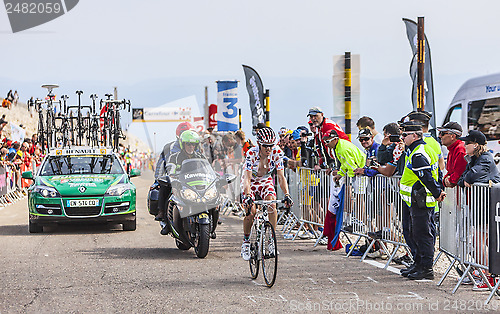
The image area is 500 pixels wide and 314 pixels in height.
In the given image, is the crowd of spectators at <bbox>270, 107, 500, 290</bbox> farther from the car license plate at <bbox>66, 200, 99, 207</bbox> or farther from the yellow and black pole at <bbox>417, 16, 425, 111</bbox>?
the car license plate at <bbox>66, 200, 99, 207</bbox>

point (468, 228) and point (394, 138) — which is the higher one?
point (394, 138)

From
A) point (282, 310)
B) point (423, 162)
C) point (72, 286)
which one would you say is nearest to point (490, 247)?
point (423, 162)

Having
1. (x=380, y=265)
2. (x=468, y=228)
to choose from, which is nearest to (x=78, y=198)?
(x=380, y=265)

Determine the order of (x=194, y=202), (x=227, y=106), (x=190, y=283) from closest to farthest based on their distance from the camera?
1. (x=190, y=283)
2. (x=194, y=202)
3. (x=227, y=106)

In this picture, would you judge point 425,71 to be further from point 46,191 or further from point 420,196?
point 46,191

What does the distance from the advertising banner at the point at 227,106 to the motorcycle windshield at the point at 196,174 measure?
12577 millimetres

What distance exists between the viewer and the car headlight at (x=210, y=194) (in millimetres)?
10258

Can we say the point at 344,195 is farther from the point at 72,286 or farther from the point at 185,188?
the point at 72,286

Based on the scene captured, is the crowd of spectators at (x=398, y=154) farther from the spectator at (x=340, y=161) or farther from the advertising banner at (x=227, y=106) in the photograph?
the advertising banner at (x=227, y=106)

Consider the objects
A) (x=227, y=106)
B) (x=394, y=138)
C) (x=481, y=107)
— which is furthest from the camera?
(x=227, y=106)

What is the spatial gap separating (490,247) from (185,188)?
450 cm

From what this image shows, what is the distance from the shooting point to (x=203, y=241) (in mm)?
10070

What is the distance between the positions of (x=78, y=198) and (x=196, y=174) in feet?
12.0

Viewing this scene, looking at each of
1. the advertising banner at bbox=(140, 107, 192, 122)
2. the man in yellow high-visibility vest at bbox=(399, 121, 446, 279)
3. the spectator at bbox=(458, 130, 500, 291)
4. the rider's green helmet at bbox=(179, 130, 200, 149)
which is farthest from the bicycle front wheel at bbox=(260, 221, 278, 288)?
the advertising banner at bbox=(140, 107, 192, 122)
